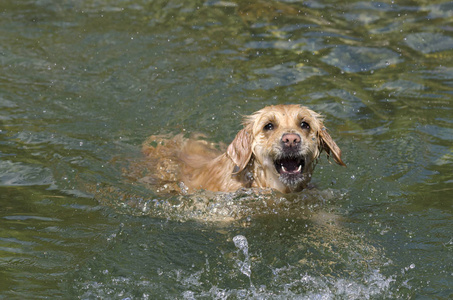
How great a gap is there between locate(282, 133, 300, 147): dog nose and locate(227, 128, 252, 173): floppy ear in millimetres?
515

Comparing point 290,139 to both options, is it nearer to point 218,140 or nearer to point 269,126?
point 269,126

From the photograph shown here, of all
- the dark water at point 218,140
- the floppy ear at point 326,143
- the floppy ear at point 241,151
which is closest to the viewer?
the dark water at point 218,140

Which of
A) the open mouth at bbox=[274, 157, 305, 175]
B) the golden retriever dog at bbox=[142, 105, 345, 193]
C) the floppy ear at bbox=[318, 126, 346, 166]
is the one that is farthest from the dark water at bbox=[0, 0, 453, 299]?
the floppy ear at bbox=[318, 126, 346, 166]

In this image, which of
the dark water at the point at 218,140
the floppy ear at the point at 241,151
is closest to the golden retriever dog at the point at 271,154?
the floppy ear at the point at 241,151

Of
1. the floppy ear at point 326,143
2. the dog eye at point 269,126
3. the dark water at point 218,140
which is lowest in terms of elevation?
the dark water at point 218,140

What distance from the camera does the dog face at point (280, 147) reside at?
6281 millimetres

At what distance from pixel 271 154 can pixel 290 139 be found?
1.20 ft

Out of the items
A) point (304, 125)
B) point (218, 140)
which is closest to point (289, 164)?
point (304, 125)

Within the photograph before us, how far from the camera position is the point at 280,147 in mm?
6203

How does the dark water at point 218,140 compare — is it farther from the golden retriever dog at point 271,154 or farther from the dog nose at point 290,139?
the dog nose at point 290,139

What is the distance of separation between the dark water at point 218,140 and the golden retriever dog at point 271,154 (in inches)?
8.6

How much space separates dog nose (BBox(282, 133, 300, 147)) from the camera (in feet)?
20.0

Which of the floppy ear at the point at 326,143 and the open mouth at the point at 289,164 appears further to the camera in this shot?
the floppy ear at the point at 326,143

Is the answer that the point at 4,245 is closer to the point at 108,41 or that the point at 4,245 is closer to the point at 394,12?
the point at 108,41
